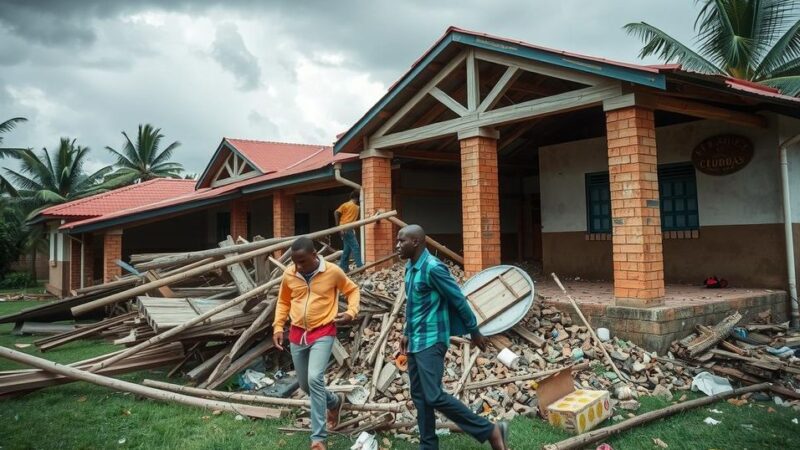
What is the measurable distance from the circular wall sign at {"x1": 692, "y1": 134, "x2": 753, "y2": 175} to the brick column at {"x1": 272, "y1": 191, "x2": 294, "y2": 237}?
1002 centimetres

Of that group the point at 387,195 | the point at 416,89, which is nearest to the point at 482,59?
the point at 416,89

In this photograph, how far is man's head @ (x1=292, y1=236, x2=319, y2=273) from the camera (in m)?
4.42

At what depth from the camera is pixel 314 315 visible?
4484 mm

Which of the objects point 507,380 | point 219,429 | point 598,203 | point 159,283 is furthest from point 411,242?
point 598,203

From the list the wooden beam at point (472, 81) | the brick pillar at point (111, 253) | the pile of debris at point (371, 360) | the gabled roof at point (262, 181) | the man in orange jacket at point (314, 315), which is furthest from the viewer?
the brick pillar at point (111, 253)

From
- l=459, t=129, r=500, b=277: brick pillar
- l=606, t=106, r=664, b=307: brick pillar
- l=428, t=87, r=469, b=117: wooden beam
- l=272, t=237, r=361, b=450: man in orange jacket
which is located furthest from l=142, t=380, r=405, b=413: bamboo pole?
l=428, t=87, r=469, b=117: wooden beam

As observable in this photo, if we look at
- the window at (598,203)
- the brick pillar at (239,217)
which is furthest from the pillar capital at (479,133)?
the brick pillar at (239,217)

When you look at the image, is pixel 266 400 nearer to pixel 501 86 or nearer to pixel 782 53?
pixel 501 86

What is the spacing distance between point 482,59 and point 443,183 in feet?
19.6

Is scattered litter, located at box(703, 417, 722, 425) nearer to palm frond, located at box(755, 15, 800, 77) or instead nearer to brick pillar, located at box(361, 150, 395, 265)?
brick pillar, located at box(361, 150, 395, 265)

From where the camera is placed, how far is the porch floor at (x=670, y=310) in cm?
647

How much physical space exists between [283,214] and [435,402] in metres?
11.8

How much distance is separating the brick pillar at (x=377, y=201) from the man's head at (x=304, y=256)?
6194 mm

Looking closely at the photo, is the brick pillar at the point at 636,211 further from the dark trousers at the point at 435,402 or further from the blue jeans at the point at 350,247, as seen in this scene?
the blue jeans at the point at 350,247
